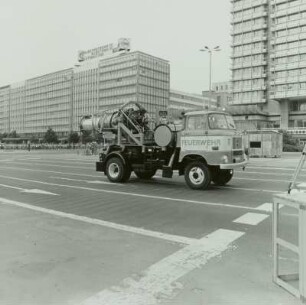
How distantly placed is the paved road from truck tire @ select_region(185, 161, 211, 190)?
173cm

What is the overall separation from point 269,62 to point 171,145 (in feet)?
295

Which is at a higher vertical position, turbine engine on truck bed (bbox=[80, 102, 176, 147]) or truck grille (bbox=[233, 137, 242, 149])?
turbine engine on truck bed (bbox=[80, 102, 176, 147])

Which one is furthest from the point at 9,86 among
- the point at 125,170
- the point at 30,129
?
the point at 125,170

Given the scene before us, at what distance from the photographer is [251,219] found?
8.36m

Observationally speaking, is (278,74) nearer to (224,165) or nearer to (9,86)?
(224,165)

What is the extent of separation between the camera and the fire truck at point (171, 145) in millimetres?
13375

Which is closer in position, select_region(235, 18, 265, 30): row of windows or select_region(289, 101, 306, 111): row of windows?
select_region(289, 101, 306, 111): row of windows

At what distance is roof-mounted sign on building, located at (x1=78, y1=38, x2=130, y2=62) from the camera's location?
5566 inches

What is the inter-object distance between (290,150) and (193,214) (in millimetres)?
50782

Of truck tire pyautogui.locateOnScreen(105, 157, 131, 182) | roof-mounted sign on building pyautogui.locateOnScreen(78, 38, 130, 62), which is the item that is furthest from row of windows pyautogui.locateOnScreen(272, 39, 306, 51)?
truck tire pyautogui.locateOnScreen(105, 157, 131, 182)

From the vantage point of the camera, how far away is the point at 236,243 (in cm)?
646

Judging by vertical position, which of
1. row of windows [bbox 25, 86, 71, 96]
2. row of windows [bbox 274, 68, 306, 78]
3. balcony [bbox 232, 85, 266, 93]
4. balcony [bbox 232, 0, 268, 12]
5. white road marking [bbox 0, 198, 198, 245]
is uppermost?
balcony [bbox 232, 0, 268, 12]

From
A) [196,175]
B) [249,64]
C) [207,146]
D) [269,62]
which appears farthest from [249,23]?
[196,175]

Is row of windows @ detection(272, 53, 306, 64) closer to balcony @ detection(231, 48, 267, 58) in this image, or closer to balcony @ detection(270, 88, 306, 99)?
balcony @ detection(231, 48, 267, 58)
